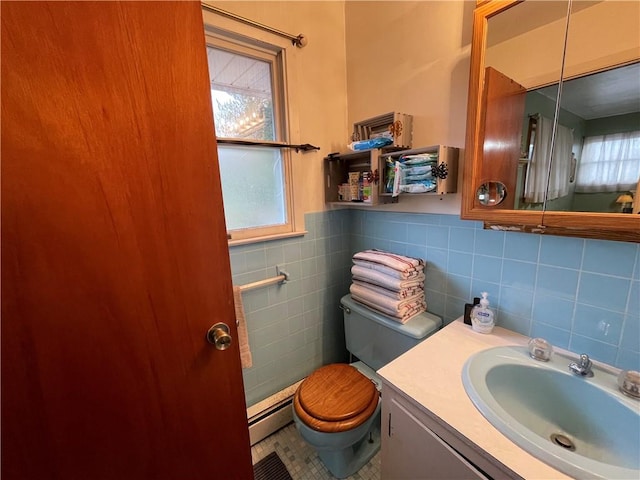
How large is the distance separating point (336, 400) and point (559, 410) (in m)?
0.82

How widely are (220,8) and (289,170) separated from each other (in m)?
0.74

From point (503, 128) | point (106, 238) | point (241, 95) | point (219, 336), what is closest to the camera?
point (106, 238)

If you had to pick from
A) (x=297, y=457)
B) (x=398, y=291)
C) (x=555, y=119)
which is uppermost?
(x=555, y=119)

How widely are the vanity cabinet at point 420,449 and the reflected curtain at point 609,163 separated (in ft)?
2.75

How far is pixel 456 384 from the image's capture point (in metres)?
0.82

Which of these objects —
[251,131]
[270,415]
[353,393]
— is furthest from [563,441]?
[251,131]

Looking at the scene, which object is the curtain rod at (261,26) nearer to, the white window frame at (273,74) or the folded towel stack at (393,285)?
the white window frame at (273,74)

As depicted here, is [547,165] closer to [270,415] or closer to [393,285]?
[393,285]

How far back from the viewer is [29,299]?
1.69 ft

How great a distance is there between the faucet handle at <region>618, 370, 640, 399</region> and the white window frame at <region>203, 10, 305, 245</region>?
131cm

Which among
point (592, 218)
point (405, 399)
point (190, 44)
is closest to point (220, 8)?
point (190, 44)

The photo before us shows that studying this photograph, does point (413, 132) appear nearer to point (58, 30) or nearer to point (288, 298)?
point (288, 298)

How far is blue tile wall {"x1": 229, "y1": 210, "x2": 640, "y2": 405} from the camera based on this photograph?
2.73ft

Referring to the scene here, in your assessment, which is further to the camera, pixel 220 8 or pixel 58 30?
pixel 220 8
